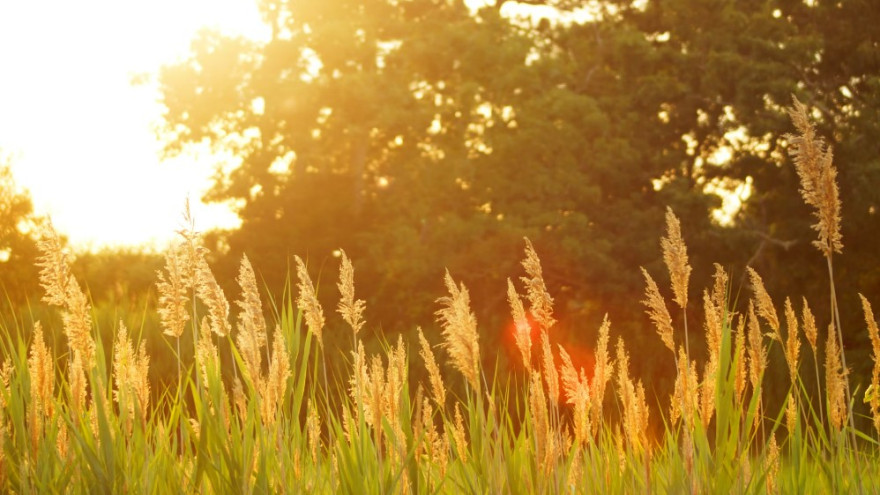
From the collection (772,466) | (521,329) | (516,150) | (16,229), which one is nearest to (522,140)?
(516,150)

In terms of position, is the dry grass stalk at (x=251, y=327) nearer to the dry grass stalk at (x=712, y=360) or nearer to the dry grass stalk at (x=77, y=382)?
the dry grass stalk at (x=77, y=382)

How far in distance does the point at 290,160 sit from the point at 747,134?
968 centimetres

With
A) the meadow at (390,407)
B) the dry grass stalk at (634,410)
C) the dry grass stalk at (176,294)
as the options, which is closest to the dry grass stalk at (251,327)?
the meadow at (390,407)

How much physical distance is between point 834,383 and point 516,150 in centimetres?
1692

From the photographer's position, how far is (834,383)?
335 centimetres

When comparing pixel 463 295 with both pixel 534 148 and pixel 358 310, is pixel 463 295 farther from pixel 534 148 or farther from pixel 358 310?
pixel 534 148

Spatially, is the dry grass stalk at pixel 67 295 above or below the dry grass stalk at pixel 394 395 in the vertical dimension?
above

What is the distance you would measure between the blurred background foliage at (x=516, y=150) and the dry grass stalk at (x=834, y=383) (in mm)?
15208

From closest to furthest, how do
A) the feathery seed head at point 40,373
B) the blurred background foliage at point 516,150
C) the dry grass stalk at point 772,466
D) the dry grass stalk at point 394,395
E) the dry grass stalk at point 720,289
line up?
the dry grass stalk at point 394,395, the dry grass stalk at point 720,289, the feathery seed head at point 40,373, the dry grass stalk at point 772,466, the blurred background foliage at point 516,150

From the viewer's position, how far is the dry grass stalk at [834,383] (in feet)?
10.9

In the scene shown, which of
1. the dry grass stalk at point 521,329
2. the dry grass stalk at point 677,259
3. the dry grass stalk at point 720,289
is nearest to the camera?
the dry grass stalk at point 521,329

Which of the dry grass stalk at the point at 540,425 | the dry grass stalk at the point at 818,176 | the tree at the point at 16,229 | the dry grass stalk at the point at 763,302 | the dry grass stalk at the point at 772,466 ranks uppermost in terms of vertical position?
the tree at the point at 16,229

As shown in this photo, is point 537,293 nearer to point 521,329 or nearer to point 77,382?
point 521,329

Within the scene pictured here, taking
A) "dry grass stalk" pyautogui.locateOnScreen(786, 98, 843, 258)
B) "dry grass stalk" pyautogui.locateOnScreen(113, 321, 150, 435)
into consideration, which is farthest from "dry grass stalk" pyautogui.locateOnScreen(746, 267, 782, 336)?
"dry grass stalk" pyautogui.locateOnScreen(113, 321, 150, 435)
